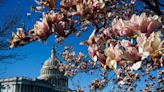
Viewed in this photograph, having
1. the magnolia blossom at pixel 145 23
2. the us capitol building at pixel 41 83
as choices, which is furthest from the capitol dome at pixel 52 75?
the magnolia blossom at pixel 145 23

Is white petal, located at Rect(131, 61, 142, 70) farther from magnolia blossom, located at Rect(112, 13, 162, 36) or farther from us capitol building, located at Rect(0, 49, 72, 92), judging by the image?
us capitol building, located at Rect(0, 49, 72, 92)

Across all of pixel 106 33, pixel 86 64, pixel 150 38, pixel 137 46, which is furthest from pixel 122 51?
pixel 86 64

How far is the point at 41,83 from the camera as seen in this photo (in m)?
86.8

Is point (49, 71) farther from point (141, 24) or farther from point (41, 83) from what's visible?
point (141, 24)

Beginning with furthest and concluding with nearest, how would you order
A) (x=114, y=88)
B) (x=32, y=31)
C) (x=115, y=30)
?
(x=114, y=88) → (x=32, y=31) → (x=115, y=30)

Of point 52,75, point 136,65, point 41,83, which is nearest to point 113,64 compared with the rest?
point 136,65

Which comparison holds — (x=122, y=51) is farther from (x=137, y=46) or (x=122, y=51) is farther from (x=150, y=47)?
(x=150, y=47)

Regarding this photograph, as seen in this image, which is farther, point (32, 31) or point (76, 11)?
point (32, 31)

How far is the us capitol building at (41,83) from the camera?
→ 82875 mm

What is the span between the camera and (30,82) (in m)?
85.4

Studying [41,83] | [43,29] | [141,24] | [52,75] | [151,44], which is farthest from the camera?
[52,75]

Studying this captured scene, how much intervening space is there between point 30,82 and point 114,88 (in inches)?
2916

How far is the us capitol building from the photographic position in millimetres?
82875

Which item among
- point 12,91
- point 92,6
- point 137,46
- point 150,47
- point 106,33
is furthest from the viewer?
point 12,91
